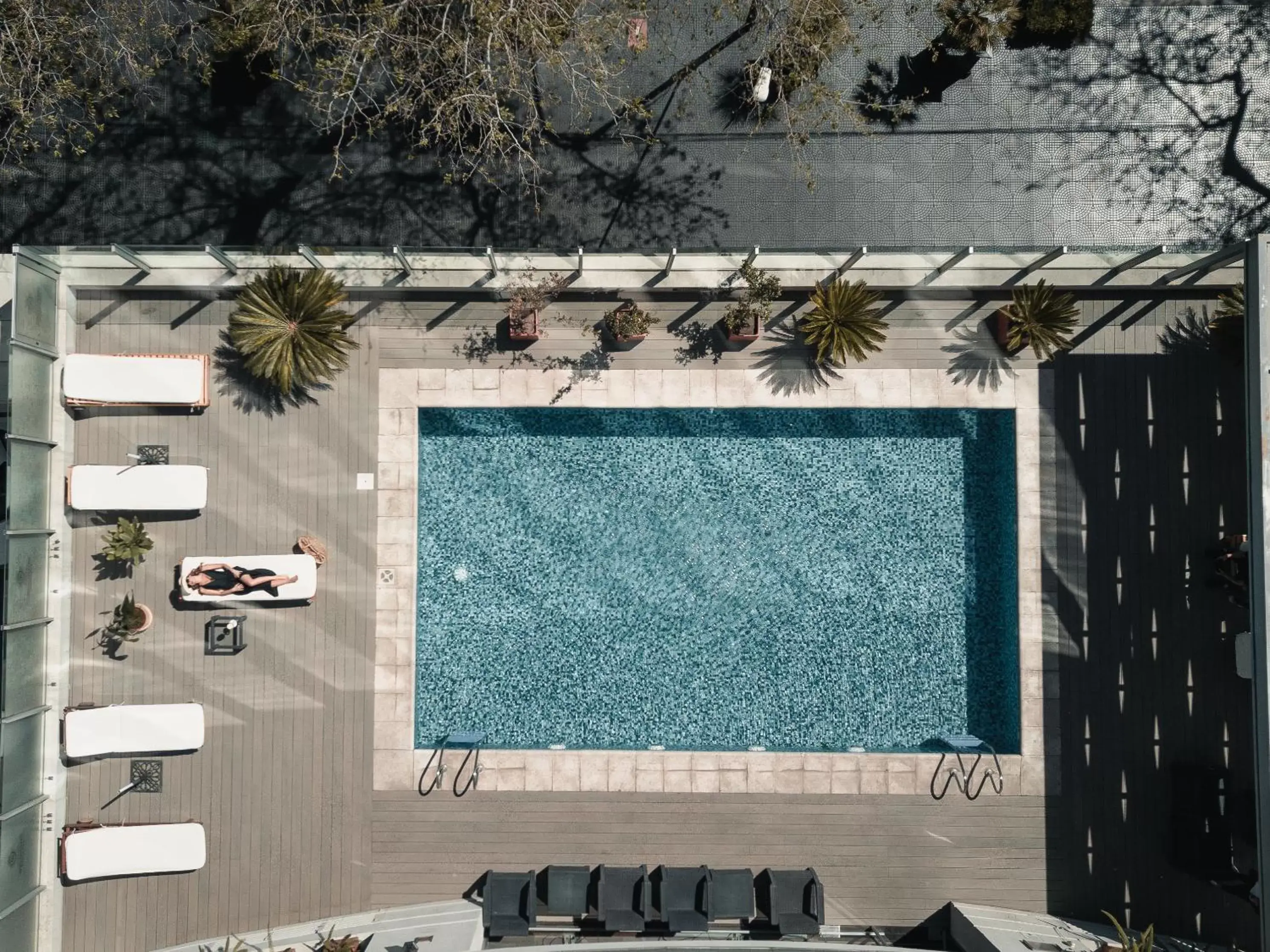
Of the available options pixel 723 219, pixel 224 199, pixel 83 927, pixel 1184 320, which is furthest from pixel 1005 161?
pixel 83 927

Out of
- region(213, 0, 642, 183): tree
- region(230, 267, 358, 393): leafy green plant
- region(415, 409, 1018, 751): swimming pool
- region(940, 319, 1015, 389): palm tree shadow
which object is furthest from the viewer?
region(415, 409, 1018, 751): swimming pool

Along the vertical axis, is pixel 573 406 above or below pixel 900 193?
below

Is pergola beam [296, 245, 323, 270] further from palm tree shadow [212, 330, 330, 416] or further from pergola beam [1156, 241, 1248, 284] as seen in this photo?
pergola beam [1156, 241, 1248, 284]

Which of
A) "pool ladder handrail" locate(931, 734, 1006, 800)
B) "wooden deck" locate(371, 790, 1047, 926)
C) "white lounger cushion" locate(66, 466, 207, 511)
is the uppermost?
"white lounger cushion" locate(66, 466, 207, 511)

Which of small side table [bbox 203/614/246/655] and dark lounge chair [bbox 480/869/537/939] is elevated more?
small side table [bbox 203/614/246/655]

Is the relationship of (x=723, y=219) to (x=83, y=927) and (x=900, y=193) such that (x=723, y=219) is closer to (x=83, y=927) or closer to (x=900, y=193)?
(x=900, y=193)

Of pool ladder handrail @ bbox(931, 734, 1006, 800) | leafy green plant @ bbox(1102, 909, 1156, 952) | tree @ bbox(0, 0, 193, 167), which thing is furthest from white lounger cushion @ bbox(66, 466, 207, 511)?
leafy green plant @ bbox(1102, 909, 1156, 952)

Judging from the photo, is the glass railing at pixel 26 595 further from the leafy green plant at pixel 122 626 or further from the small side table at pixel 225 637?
the small side table at pixel 225 637
